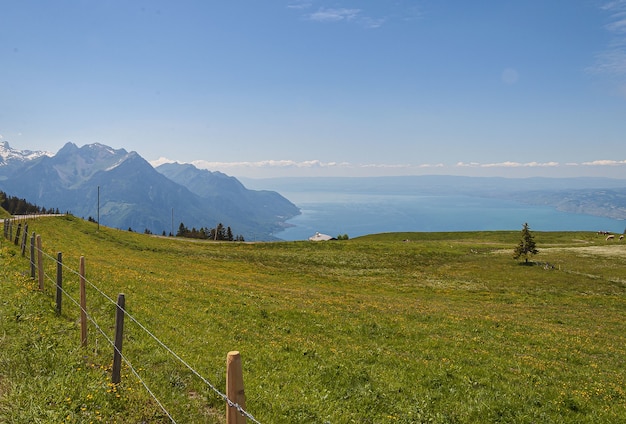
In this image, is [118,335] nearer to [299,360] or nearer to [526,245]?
[299,360]

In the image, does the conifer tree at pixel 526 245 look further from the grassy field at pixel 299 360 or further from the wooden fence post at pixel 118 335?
the wooden fence post at pixel 118 335

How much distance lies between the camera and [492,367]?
15359 mm

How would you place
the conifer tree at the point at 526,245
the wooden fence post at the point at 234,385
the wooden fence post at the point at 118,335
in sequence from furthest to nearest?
the conifer tree at the point at 526,245, the wooden fence post at the point at 118,335, the wooden fence post at the point at 234,385

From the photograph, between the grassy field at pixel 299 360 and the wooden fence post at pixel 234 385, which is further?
the grassy field at pixel 299 360

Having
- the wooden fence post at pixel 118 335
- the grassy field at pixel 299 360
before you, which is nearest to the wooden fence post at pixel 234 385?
the grassy field at pixel 299 360

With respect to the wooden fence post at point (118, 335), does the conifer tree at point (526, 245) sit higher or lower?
lower

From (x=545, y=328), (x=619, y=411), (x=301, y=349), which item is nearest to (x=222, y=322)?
(x=301, y=349)

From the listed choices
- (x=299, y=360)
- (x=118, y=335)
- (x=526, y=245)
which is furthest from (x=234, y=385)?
(x=526, y=245)

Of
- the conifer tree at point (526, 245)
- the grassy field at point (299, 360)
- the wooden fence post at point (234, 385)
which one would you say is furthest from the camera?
the conifer tree at point (526, 245)

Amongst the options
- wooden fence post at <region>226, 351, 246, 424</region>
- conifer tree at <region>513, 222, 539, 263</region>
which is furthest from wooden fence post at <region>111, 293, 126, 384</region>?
conifer tree at <region>513, 222, 539, 263</region>

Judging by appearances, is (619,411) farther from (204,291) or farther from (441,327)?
(204,291)

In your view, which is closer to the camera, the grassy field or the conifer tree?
the grassy field

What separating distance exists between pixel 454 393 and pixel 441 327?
10.4 m

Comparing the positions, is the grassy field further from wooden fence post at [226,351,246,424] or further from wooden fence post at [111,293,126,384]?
→ wooden fence post at [226,351,246,424]
